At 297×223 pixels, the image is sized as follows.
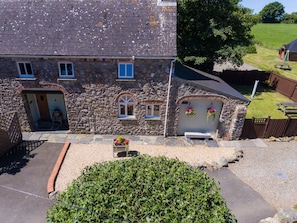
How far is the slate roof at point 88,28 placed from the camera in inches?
495

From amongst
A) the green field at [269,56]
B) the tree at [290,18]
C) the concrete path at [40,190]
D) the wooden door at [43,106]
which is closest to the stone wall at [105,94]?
the concrete path at [40,190]

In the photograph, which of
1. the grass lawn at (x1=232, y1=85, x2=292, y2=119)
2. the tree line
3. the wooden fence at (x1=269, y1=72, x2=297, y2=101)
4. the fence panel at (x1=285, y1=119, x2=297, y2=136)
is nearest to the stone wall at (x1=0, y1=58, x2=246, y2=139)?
the fence panel at (x1=285, y1=119, x2=297, y2=136)

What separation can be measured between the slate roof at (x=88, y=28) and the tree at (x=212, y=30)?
24.8ft

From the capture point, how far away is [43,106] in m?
16.0

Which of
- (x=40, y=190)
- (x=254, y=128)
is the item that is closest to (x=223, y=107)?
(x=254, y=128)

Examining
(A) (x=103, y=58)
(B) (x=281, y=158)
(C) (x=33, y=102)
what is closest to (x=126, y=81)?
(A) (x=103, y=58)

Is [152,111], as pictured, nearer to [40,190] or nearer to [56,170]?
[56,170]

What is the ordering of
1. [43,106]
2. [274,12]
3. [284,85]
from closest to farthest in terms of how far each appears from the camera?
[43,106], [284,85], [274,12]

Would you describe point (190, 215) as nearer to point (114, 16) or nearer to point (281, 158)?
point (281, 158)

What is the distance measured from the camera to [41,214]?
9227 millimetres

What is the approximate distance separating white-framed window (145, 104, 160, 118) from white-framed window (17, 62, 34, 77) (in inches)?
304

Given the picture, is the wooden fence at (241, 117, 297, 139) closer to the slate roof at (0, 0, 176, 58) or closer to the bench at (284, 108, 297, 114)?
the bench at (284, 108, 297, 114)

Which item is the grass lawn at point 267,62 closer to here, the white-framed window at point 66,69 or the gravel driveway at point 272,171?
the gravel driveway at point 272,171

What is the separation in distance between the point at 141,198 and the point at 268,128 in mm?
12630
